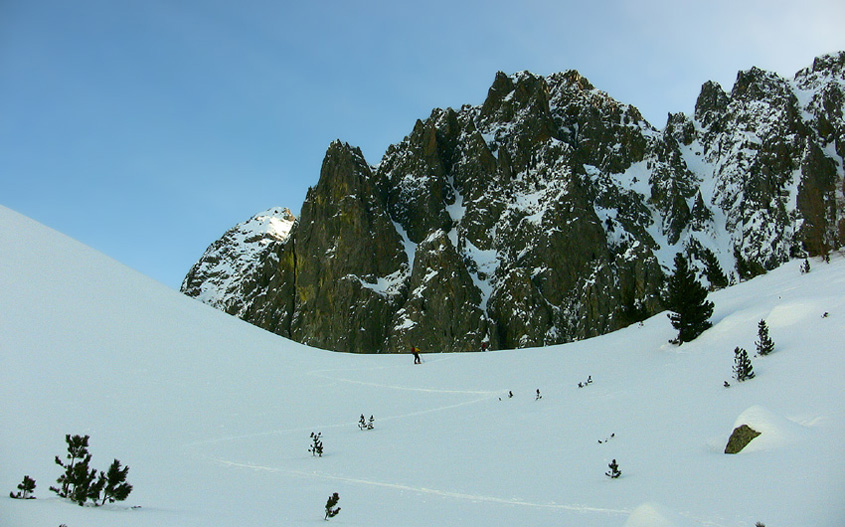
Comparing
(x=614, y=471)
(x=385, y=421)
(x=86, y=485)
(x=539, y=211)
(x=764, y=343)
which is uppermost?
(x=539, y=211)

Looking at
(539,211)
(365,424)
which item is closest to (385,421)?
(365,424)

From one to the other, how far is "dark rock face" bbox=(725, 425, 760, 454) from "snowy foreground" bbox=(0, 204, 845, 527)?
5.5 inches

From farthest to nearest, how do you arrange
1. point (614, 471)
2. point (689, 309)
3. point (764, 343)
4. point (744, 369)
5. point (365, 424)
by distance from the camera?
point (689, 309) < point (365, 424) < point (764, 343) < point (744, 369) < point (614, 471)

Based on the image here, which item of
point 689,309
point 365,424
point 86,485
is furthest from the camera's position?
point 689,309

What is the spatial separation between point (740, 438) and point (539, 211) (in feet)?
311

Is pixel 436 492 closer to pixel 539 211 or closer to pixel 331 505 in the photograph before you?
pixel 331 505

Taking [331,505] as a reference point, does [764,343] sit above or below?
above

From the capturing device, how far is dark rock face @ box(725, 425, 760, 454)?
26.6 feet

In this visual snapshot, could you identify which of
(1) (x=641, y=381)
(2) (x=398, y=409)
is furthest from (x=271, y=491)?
(1) (x=641, y=381)

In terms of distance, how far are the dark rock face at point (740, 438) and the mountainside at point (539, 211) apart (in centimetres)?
7736

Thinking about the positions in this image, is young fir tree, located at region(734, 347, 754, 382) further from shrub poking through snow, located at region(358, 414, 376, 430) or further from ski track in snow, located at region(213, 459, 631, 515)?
shrub poking through snow, located at region(358, 414, 376, 430)

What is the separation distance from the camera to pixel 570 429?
11.7m

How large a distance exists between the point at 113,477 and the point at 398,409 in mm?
10818

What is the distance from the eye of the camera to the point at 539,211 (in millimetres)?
100312
